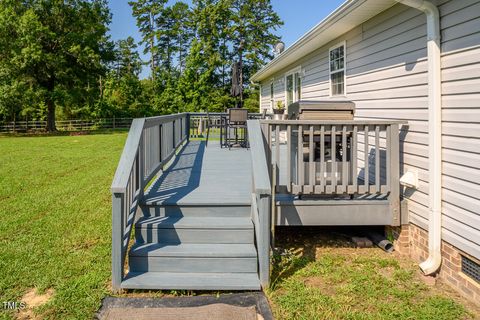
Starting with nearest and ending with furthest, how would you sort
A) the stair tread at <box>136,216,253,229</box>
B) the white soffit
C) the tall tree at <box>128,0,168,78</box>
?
the stair tread at <box>136,216,253,229</box>
the white soffit
the tall tree at <box>128,0,168,78</box>

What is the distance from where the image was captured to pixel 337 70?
6.38 meters

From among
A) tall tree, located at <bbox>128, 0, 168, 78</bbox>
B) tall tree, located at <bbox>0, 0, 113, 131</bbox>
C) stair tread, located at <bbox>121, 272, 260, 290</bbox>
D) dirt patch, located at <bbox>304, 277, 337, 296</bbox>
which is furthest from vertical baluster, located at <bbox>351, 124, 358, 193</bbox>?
tall tree, located at <bbox>128, 0, 168, 78</bbox>

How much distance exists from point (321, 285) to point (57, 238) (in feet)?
9.93

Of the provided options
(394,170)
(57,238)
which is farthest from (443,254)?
(57,238)

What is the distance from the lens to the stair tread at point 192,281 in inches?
122

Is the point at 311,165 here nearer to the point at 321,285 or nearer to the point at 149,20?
the point at 321,285

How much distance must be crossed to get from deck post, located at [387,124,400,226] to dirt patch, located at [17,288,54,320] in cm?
328

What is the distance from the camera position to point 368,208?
12.7 feet

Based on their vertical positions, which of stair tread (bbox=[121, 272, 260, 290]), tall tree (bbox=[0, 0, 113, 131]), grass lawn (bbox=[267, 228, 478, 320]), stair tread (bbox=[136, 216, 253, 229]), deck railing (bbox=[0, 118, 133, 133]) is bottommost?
grass lawn (bbox=[267, 228, 478, 320])

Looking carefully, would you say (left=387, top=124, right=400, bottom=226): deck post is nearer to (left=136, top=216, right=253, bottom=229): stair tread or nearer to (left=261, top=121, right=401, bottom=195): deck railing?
(left=261, top=121, right=401, bottom=195): deck railing

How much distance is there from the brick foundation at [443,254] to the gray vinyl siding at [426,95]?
10 cm

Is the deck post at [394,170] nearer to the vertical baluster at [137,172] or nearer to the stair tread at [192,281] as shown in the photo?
the stair tread at [192,281]

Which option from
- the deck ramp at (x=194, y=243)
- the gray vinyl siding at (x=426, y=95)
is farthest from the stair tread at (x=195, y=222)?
the gray vinyl siding at (x=426, y=95)

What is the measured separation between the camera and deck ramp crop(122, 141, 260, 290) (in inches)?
125
